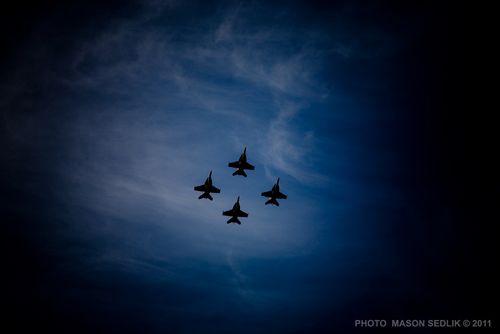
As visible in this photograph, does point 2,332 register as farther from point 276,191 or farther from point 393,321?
point 393,321

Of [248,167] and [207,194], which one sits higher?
[248,167]

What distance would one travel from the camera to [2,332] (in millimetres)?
80875

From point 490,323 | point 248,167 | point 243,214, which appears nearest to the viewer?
point 248,167

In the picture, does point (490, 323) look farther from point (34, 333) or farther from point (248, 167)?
point (34, 333)

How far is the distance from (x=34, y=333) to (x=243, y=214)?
103765 mm

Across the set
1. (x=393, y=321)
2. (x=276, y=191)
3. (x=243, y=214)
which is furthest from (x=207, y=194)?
(x=393, y=321)

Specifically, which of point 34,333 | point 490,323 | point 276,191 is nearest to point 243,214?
point 276,191

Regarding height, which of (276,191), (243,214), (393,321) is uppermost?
(276,191)

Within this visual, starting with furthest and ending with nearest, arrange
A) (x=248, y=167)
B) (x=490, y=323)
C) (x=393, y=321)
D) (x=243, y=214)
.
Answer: (x=393, y=321), (x=490, y=323), (x=243, y=214), (x=248, y=167)

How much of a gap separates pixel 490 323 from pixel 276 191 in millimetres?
62713

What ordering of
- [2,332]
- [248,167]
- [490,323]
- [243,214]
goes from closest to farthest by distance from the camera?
1. [248,167]
2. [243,214]
3. [490,323]
4. [2,332]

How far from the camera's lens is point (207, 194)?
27172 mm

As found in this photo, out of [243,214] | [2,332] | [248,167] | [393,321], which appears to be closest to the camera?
[248,167]

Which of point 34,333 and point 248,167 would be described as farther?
point 34,333
